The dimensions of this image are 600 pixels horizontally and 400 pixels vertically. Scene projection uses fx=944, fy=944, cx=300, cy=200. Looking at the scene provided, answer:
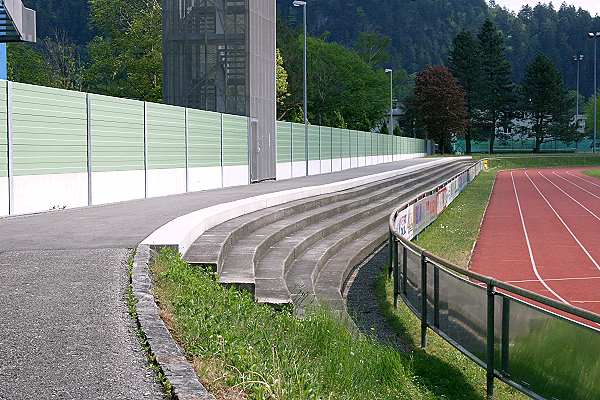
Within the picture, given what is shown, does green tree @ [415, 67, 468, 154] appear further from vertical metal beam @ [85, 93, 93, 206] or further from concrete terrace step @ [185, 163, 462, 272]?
vertical metal beam @ [85, 93, 93, 206]

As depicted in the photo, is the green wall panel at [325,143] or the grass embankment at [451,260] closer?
the grass embankment at [451,260]

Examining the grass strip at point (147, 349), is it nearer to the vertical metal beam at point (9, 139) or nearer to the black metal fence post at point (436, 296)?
the black metal fence post at point (436, 296)

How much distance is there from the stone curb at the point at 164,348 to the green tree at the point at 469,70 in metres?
135

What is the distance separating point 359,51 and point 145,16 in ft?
264

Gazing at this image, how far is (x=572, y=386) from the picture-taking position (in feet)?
23.4

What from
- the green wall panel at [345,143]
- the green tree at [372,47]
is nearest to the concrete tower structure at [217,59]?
the green wall panel at [345,143]

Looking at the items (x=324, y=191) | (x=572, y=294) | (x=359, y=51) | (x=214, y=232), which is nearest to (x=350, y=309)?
(x=214, y=232)

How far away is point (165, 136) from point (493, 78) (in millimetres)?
122892

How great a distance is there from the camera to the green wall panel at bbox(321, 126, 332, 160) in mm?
52031

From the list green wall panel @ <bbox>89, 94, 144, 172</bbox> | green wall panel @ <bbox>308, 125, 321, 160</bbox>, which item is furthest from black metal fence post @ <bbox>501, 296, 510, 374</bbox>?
green wall panel @ <bbox>308, 125, 321, 160</bbox>

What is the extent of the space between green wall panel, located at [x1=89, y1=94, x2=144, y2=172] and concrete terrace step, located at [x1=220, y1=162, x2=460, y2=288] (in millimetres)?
4417

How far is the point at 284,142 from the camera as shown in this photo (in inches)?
1668

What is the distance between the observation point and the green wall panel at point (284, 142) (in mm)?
41312

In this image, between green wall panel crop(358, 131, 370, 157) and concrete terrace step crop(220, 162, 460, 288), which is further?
green wall panel crop(358, 131, 370, 157)
